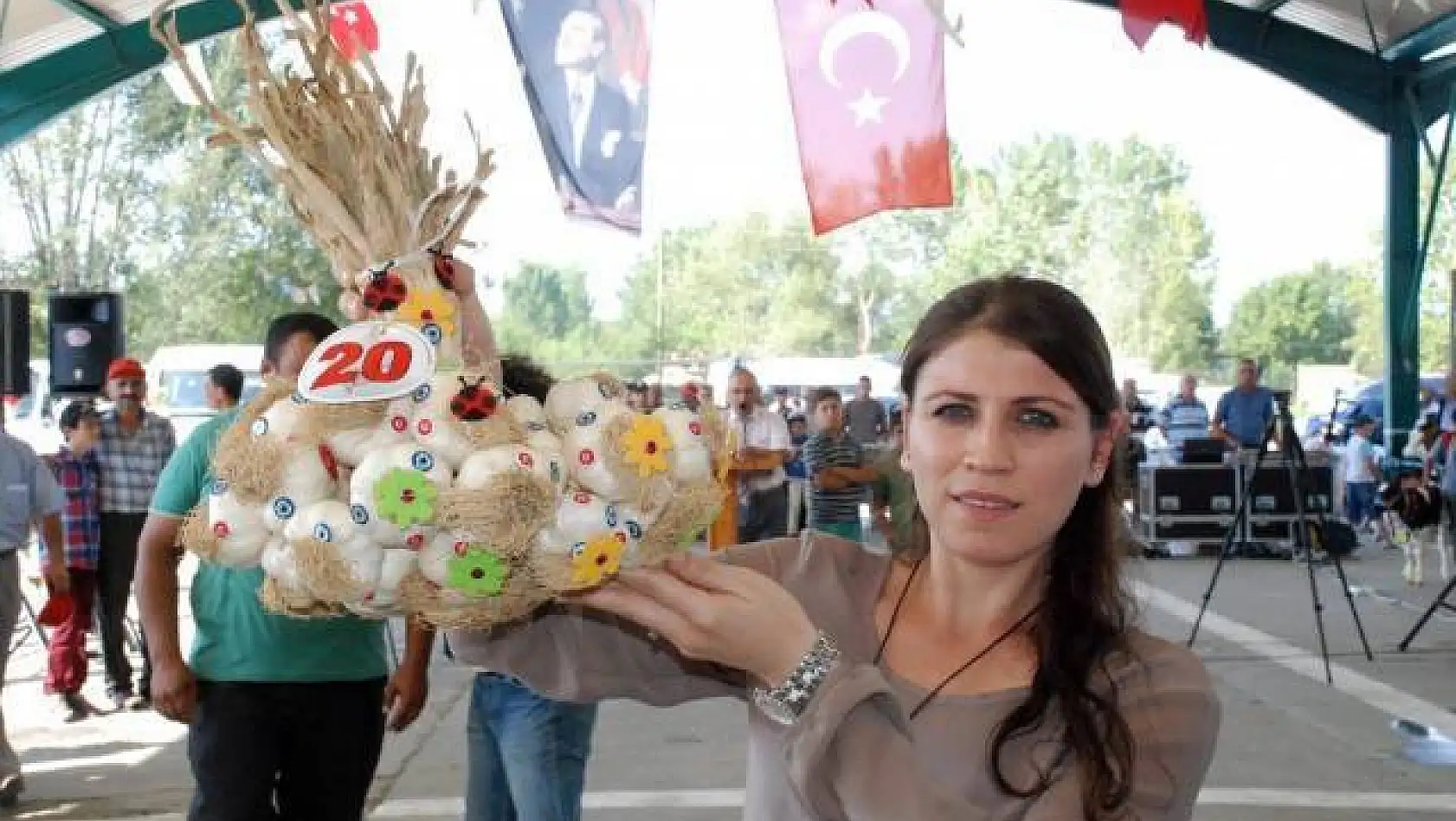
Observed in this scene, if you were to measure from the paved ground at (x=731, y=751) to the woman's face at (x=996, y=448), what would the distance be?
10.5 feet

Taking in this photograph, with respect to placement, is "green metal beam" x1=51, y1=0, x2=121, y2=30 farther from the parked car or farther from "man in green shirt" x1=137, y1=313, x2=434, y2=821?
the parked car

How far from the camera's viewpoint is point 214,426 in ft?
11.4

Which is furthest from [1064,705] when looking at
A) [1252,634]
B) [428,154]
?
[1252,634]

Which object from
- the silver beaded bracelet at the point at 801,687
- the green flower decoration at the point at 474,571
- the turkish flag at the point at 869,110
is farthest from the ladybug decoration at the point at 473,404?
the turkish flag at the point at 869,110

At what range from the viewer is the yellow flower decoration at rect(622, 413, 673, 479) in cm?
167

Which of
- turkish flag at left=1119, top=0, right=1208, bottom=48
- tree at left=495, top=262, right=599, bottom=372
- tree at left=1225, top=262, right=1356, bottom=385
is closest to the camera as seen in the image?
turkish flag at left=1119, top=0, right=1208, bottom=48

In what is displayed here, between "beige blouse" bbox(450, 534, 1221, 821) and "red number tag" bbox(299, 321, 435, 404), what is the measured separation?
34 cm

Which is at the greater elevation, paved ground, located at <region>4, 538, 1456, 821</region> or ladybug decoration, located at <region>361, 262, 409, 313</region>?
ladybug decoration, located at <region>361, 262, 409, 313</region>

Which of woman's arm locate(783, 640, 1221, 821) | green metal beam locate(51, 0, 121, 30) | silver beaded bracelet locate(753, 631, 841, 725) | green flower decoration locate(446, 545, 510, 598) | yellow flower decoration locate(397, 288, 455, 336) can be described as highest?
green metal beam locate(51, 0, 121, 30)

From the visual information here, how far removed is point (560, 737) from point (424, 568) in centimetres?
228

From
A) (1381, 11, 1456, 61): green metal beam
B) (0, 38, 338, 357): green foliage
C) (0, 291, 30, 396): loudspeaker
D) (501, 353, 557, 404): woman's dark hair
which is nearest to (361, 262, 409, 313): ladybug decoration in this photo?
(501, 353, 557, 404): woman's dark hair

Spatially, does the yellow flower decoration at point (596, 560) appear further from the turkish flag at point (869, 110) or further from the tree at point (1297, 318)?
the tree at point (1297, 318)

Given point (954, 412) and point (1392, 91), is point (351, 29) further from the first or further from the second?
point (1392, 91)

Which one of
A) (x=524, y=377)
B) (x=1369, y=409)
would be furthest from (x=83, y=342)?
(x=1369, y=409)
